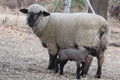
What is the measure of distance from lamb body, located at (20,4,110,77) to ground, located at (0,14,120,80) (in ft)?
2.02

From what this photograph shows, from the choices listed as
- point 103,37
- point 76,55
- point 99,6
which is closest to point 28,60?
point 76,55

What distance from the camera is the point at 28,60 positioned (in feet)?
34.7

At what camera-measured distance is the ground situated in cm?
825

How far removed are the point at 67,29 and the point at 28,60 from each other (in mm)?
2179

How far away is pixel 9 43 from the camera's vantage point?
13914 millimetres

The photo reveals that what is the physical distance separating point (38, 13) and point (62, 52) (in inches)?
46.1

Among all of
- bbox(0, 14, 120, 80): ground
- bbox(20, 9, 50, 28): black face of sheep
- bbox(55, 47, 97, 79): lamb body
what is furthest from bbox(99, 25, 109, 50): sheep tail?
bbox(20, 9, 50, 28): black face of sheep

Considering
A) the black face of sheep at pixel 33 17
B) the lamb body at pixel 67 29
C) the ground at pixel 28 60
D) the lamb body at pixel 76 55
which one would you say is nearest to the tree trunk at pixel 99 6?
the ground at pixel 28 60

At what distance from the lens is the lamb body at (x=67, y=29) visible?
845cm

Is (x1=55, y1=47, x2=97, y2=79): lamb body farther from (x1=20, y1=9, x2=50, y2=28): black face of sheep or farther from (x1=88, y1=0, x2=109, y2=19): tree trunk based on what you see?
(x1=88, y1=0, x2=109, y2=19): tree trunk

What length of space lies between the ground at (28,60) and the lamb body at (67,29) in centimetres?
62

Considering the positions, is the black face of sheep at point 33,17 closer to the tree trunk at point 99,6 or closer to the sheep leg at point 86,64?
the sheep leg at point 86,64

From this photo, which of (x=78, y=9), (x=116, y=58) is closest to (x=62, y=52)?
(x=116, y=58)

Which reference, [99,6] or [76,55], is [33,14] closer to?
[76,55]
